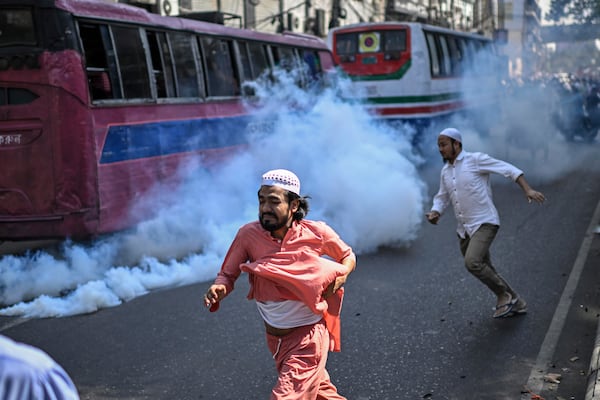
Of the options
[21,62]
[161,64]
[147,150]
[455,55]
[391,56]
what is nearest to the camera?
[21,62]

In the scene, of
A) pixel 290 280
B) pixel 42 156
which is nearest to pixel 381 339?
pixel 290 280

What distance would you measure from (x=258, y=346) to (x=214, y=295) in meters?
2.24

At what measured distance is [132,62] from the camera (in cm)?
855

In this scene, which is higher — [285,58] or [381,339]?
[285,58]

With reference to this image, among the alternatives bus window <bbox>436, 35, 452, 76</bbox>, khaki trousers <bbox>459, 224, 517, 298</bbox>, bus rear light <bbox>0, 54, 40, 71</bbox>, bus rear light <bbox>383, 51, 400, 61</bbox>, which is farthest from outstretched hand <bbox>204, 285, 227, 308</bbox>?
bus window <bbox>436, 35, 452, 76</bbox>

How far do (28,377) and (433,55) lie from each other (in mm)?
17727

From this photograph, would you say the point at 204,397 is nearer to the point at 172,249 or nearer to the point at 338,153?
the point at 172,249

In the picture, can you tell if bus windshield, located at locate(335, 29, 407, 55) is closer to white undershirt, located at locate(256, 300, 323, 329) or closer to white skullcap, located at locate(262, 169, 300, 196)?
white skullcap, located at locate(262, 169, 300, 196)

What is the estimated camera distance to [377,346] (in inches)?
213

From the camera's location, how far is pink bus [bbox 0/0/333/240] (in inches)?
293

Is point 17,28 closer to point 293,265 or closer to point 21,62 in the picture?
point 21,62

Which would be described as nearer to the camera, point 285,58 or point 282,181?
point 282,181

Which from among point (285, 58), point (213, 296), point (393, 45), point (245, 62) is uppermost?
point (393, 45)

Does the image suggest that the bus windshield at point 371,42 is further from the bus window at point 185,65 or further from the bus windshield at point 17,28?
the bus windshield at point 17,28
